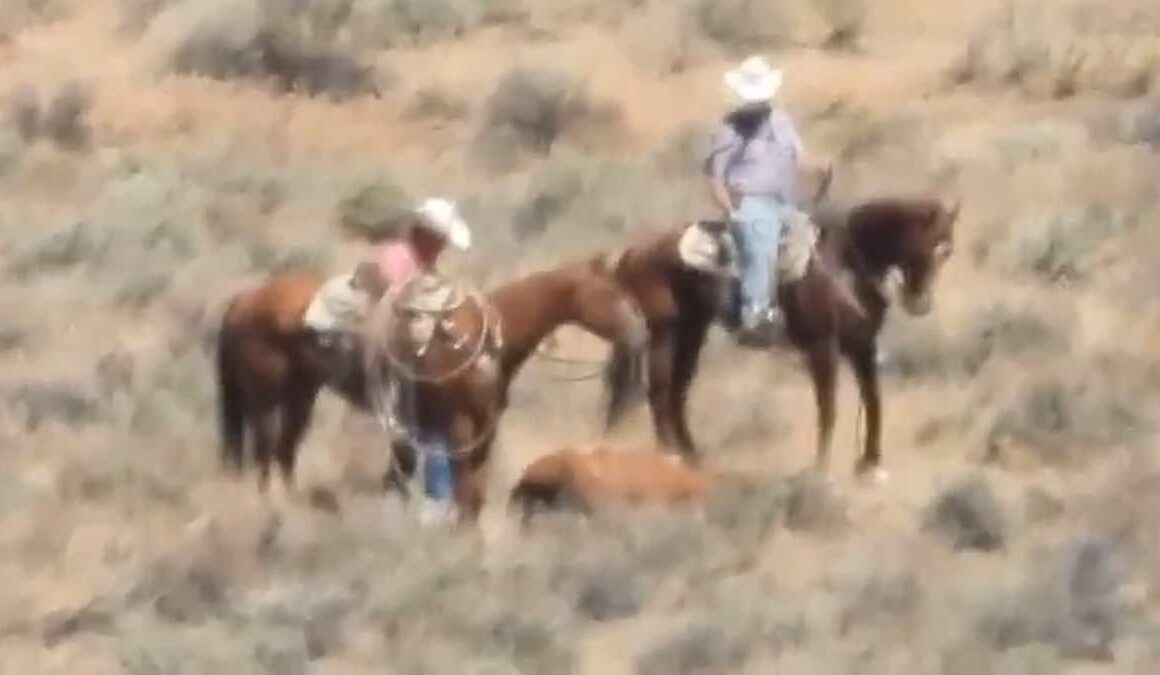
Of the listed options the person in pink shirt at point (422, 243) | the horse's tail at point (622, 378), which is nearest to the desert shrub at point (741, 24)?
the horse's tail at point (622, 378)

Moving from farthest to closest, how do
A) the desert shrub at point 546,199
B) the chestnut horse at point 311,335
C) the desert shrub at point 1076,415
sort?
the desert shrub at point 546,199 < the desert shrub at point 1076,415 < the chestnut horse at point 311,335

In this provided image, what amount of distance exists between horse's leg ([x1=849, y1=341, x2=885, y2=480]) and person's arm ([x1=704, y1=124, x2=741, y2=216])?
91 centimetres

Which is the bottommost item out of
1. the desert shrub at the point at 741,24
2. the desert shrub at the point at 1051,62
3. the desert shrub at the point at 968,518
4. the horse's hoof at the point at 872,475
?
the desert shrub at the point at 968,518

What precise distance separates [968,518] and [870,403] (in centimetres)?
74

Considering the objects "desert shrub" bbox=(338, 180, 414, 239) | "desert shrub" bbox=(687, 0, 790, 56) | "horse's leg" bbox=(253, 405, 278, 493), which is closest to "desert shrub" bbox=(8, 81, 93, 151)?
"desert shrub" bbox=(338, 180, 414, 239)

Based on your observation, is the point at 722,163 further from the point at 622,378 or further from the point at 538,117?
the point at 538,117

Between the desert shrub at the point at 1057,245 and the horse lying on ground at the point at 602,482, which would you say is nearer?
the horse lying on ground at the point at 602,482

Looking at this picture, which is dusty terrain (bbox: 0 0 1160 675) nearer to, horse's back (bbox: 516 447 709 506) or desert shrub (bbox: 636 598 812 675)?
desert shrub (bbox: 636 598 812 675)

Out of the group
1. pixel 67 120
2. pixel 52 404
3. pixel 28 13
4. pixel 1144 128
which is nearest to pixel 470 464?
pixel 52 404

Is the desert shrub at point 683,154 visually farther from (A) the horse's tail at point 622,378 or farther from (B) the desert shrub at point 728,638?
(B) the desert shrub at point 728,638

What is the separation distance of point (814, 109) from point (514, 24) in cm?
329

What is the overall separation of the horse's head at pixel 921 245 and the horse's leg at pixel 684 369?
0.86 metres

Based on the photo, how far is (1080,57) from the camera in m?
18.4

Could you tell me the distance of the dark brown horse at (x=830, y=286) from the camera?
10.0m
